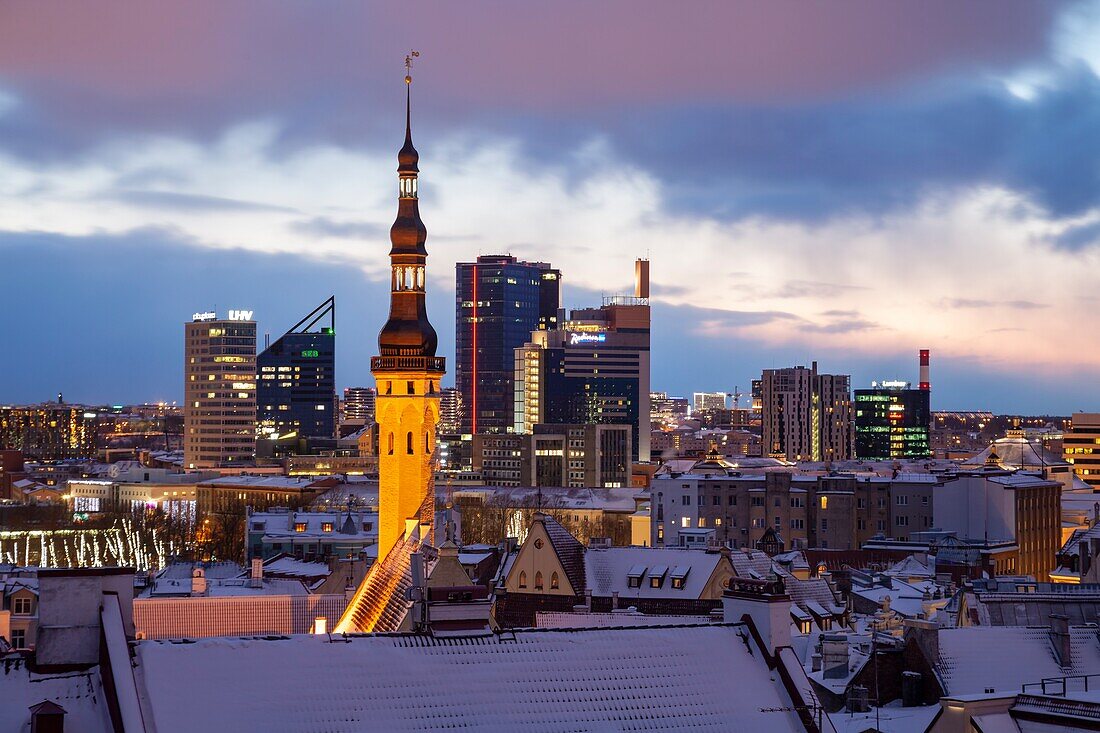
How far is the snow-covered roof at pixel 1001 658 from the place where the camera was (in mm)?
40344

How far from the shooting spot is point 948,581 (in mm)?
83625

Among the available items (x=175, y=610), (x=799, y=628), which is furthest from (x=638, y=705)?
(x=175, y=610)

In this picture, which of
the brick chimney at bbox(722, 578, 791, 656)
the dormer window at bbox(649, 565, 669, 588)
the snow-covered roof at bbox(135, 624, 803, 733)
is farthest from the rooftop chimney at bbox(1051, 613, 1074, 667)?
the dormer window at bbox(649, 565, 669, 588)

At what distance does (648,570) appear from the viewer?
77.7m

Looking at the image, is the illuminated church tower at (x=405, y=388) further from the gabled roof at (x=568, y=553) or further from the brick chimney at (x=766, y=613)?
the brick chimney at (x=766, y=613)

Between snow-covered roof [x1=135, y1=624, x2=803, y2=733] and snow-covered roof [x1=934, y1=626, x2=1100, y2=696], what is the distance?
14.0 metres

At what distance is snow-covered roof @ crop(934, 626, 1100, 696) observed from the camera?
40.3 metres

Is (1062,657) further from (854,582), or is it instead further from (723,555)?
(854,582)

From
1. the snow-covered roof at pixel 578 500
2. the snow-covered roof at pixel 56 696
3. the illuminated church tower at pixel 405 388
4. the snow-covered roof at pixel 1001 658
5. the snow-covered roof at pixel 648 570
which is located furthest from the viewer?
the snow-covered roof at pixel 578 500

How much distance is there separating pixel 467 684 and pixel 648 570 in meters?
52.7

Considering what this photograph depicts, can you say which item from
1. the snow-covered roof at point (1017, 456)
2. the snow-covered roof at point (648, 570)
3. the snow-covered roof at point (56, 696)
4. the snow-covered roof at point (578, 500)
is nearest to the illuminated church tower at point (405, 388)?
the snow-covered roof at point (648, 570)

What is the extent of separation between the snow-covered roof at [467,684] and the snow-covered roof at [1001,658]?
1403 centimetres

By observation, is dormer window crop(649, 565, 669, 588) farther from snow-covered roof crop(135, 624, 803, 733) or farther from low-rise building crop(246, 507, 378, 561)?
snow-covered roof crop(135, 624, 803, 733)

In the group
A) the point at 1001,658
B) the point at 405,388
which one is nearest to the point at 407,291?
the point at 405,388
